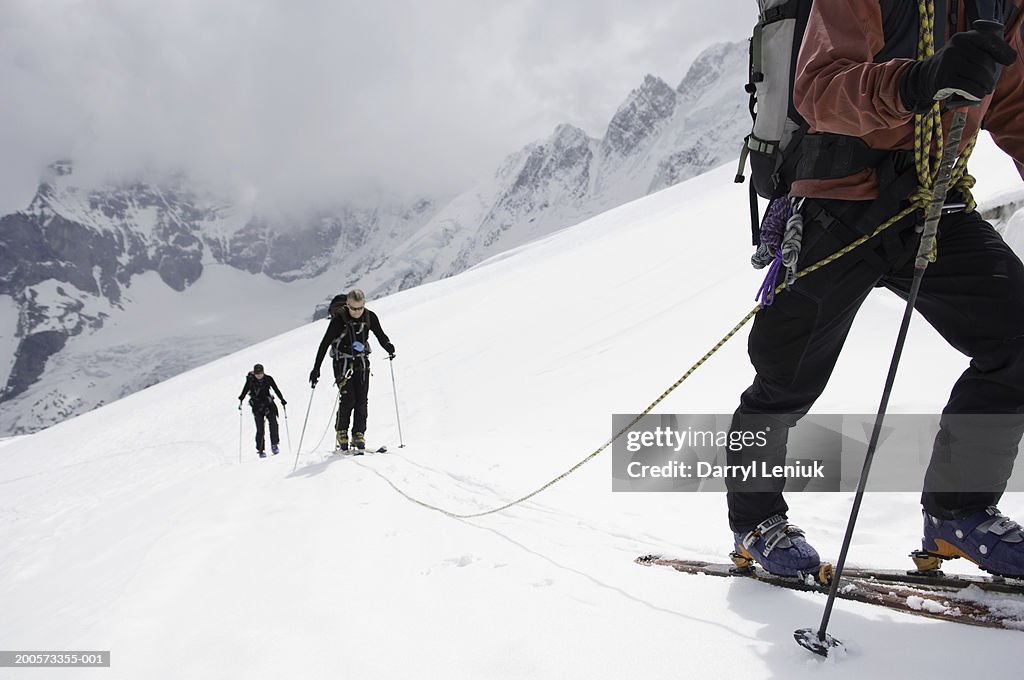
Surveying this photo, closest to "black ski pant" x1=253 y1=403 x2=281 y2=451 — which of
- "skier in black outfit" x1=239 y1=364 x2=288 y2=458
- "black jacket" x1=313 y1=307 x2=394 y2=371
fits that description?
"skier in black outfit" x1=239 y1=364 x2=288 y2=458

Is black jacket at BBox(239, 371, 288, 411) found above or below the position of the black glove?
below

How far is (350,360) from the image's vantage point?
8000 mm

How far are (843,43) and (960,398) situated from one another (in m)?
1.29

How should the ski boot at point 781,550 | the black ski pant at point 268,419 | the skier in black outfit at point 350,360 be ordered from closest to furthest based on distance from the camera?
the ski boot at point 781,550, the skier in black outfit at point 350,360, the black ski pant at point 268,419

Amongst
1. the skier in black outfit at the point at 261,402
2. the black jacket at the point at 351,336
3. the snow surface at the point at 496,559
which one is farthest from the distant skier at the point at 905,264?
the skier in black outfit at the point at 261,402

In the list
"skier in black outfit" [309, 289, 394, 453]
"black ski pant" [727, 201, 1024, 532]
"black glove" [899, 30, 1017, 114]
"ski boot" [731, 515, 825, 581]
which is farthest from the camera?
"skier in black outfit" [309, 289, 394, 453]

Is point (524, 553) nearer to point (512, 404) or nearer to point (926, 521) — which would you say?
point (926, 521)

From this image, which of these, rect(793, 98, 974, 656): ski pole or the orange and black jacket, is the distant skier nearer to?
the orange and black jacket

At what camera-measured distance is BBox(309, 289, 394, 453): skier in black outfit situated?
8.00m

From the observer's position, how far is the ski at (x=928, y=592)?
1.74 meters

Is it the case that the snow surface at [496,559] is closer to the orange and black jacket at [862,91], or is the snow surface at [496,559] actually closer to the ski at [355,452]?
the ski at [355,452]

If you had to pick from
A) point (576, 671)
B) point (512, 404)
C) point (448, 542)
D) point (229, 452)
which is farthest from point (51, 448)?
point (576, 671)

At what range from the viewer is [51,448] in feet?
65.9

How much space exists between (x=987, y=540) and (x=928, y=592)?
28 centimetres
